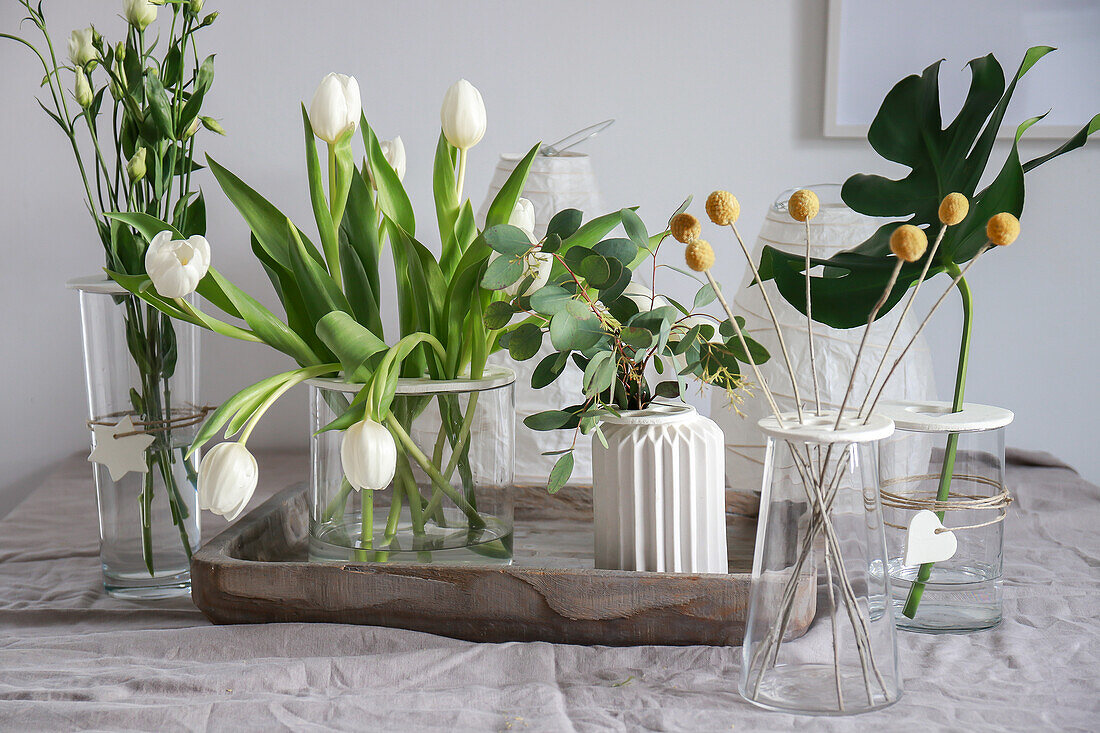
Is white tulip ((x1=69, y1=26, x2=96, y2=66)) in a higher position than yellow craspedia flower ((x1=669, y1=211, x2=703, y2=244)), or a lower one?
higher

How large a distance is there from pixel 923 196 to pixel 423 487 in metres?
0.39

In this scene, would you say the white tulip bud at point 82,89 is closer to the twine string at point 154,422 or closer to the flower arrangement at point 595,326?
the twine string at point 154,422

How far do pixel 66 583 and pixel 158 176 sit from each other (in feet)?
1.11

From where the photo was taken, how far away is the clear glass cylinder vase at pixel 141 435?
66cm

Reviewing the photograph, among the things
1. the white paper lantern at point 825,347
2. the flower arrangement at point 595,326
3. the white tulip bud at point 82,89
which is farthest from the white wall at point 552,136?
the flower arrangement at point 595,326

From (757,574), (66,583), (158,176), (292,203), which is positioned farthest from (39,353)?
(757,574)

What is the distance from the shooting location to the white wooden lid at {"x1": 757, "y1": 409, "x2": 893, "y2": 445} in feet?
1.51

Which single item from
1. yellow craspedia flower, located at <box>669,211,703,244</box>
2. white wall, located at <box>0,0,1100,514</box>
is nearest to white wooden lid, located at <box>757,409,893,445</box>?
yellow craspedia flower, located at <box>669,211,703,244</box>

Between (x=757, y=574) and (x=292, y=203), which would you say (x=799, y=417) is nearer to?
(x=757, y=574)

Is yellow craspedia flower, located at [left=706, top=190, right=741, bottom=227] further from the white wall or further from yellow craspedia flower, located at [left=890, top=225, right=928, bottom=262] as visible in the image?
the white wall

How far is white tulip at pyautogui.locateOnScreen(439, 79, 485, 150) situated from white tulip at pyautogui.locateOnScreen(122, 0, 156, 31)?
0.73 feet

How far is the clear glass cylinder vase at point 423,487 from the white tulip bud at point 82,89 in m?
0.28

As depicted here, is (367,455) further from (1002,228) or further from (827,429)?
(1002,228)

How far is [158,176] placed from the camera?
65 centimetres
